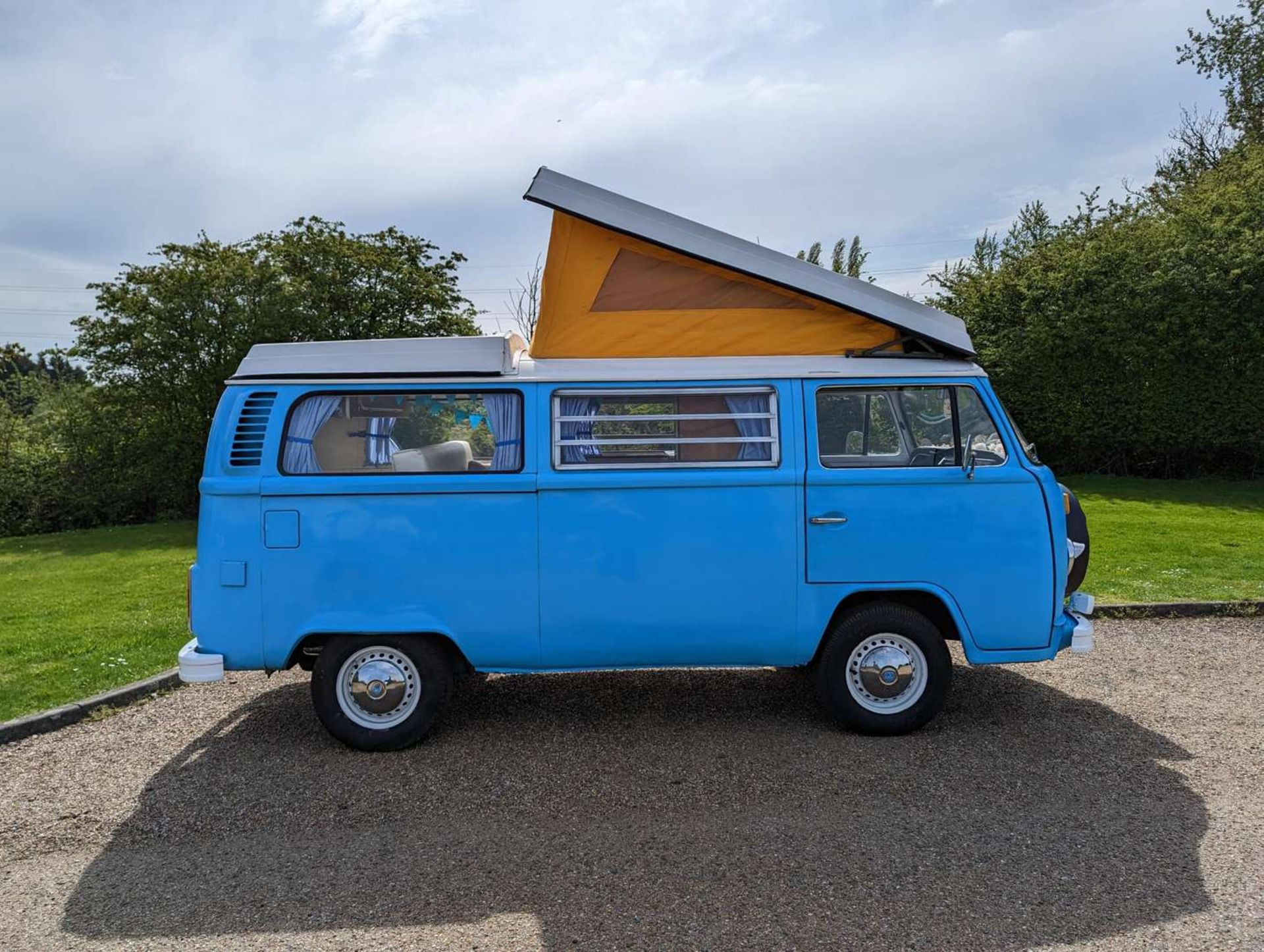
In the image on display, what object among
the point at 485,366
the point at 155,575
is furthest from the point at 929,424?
the point at 155,575

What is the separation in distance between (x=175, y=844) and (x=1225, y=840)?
471 cm

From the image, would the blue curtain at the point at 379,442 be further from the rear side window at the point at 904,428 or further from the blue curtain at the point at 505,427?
the rear side window at the point at 904,428

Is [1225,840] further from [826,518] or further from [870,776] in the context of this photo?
[826,518]

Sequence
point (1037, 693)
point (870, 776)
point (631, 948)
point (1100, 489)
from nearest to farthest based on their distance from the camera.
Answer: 1. point (631, 948)
2. point (870, 776)
3. point (1037, 693)
4. point (1100, 489)

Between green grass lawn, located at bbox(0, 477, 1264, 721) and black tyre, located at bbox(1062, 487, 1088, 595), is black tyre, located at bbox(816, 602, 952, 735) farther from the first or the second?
green grass lawn, located at bbox(0, 477, 1264, 721)

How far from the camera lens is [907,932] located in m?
3.38

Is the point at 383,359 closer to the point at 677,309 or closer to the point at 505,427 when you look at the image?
the point at 505,427

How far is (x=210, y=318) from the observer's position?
1691 centimetres

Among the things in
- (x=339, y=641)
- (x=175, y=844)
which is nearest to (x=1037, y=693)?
(x=339, y=641)

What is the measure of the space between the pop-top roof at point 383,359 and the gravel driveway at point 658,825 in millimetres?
2152

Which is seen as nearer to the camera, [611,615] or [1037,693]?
[611,615]

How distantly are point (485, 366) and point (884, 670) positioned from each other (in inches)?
111

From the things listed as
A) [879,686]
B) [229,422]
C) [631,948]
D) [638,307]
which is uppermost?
[638,307]

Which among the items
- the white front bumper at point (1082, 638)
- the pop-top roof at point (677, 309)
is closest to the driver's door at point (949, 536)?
the white front bumper at point (1082, 638)
